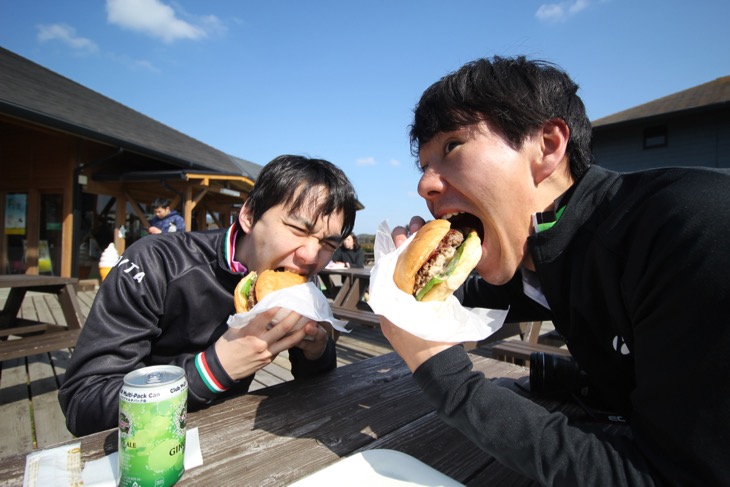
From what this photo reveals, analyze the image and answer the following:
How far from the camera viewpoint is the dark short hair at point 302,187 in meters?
1.89

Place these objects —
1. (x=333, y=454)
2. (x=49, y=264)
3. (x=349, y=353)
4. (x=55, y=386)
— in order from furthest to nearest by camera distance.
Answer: (x=49, y=264) < (x=349, y=353) < (x=55, y=386) < (x=333, y=454)

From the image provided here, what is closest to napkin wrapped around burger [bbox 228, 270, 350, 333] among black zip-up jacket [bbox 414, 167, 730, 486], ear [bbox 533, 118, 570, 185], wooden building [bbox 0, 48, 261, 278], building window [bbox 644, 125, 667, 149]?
black zip-up jacket [bbox 414, 167, 730, 486]

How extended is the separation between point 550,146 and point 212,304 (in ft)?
5.54

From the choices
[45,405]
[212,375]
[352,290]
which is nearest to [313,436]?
[212,375]

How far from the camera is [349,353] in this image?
508cm

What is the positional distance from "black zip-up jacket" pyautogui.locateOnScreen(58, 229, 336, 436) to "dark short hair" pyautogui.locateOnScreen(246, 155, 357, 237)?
11.9 inches

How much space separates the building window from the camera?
16.7 metres

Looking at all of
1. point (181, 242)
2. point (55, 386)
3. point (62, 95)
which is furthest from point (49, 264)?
point (181, 242)

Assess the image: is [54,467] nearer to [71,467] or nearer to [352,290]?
[71,467]

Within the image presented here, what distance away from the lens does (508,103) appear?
1326 mm

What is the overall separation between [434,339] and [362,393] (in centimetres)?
59

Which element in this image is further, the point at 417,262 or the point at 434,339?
the point at 417,262

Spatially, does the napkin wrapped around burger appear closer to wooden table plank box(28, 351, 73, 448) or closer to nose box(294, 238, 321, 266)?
nose box(294, 238, 321, 266)

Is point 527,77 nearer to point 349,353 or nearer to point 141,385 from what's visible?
point 141,385
